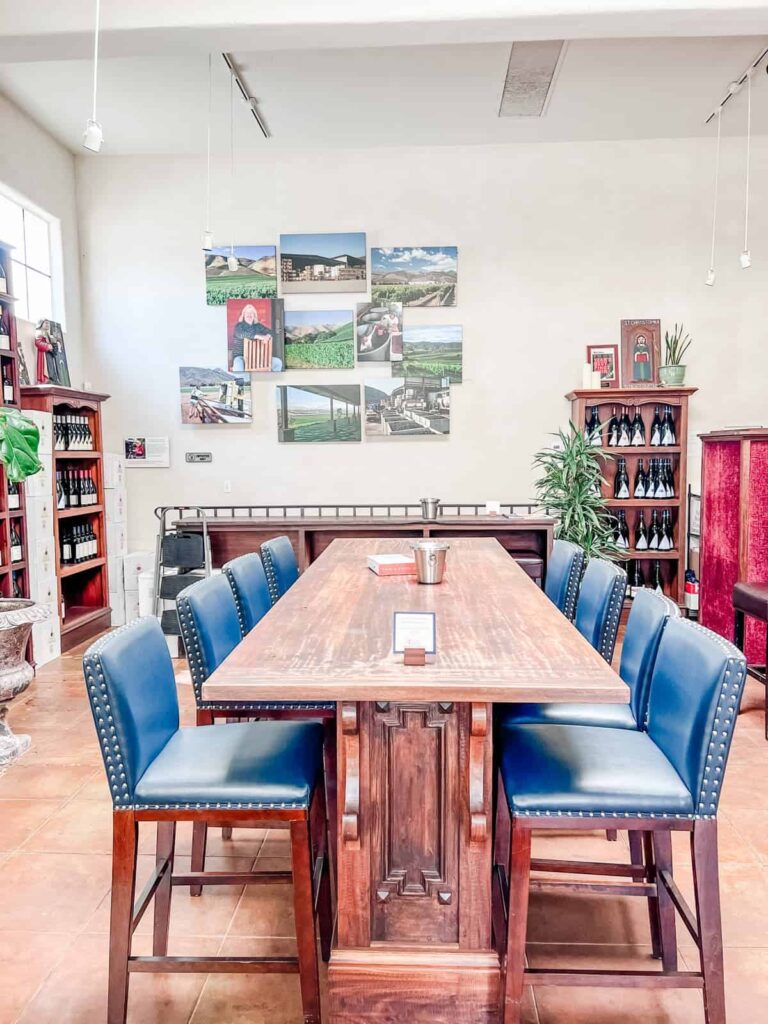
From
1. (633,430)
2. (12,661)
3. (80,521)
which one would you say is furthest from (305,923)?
(633,430)

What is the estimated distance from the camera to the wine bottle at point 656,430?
5605 mm

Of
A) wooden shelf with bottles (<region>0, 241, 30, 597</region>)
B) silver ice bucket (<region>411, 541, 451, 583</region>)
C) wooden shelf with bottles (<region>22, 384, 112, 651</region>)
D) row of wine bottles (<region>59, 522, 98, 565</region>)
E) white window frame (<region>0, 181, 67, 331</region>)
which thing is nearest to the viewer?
silver ice bucket (<region>411, 541, 451, 583</region>)

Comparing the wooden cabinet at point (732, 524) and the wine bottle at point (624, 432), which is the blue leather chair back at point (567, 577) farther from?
the wine bottle at point (624, 432)

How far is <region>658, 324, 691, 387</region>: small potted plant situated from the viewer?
5.43 metres

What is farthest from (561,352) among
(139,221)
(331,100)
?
(139,221)

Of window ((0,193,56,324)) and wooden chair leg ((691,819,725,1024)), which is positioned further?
window ((0,193,56,324))

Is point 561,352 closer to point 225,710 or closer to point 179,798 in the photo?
point 225,710

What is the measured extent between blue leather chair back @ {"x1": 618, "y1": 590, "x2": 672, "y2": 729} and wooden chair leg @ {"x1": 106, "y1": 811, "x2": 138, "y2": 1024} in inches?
53.4

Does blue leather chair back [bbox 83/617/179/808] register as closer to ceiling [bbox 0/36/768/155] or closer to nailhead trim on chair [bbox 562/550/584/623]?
nailhead trim on chair [bbox 562/550/584/623]

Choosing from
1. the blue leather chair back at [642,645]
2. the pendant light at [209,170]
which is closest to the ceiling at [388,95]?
the pendant light at [209,170]

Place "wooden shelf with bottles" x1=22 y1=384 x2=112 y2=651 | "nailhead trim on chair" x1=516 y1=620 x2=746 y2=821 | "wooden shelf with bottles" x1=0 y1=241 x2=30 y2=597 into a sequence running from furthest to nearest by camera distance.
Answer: "wooden shelf with bottles" x1=22 y1=384 x2=112 y2=651
"wooden shelf with bottles" x1=0 y1=241 x2=30 y2=597
"nailhead trim on chair" x1=516 y1=620 x2=746 y2=821

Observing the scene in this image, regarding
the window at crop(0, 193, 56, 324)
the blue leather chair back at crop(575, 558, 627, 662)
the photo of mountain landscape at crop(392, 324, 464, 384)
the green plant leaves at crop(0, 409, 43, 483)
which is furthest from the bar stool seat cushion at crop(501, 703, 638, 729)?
the window at crop(0, 193, 56, 324)

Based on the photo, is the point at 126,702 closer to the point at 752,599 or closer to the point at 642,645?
the point at 642,645

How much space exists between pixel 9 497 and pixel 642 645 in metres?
3.93
